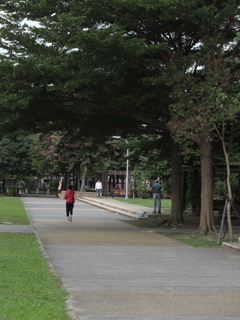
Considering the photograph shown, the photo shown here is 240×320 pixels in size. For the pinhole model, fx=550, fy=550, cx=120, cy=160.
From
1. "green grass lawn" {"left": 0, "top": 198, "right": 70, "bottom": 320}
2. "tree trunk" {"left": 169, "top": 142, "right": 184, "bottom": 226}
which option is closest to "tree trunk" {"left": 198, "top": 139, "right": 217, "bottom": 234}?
"tree trunk" {"left": 169, "top": 142, "right": 184, "bottom": 226}

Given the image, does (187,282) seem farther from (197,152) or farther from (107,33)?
(197,152)

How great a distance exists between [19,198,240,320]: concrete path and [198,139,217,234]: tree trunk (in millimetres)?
2535

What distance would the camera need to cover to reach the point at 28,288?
25.0 feet

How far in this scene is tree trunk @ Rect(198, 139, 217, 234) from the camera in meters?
18.2

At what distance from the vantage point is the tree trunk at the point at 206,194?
18250mm

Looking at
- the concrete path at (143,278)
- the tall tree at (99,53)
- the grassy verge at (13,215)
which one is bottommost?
the concrete path at (143,278)

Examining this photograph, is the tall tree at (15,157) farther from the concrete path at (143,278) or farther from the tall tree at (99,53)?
the concrete path at (143,278)

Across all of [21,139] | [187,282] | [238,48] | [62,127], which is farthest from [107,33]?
[21,139]

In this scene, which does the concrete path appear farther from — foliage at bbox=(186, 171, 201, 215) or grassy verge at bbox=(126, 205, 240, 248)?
foliage at bbox=(186, 171, 201, 215)

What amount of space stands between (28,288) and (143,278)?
2320mm

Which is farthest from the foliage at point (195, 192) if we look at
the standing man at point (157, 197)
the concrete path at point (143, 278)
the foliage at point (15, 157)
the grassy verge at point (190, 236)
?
the foliage at point (15, 157)

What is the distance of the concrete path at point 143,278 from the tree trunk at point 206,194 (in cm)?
253

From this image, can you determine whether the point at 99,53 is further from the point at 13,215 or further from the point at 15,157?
the point at 15,157

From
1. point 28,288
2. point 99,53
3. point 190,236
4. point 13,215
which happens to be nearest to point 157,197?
point 13,215
